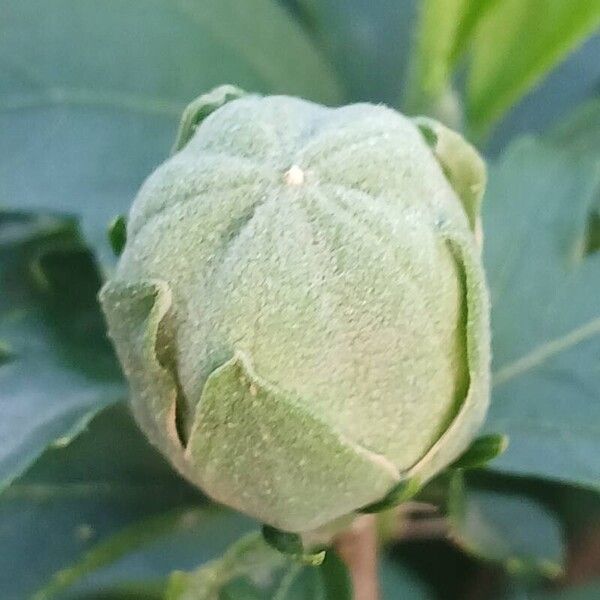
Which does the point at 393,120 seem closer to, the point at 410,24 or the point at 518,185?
the point at 518,185

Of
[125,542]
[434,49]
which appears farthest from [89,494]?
[434,49]

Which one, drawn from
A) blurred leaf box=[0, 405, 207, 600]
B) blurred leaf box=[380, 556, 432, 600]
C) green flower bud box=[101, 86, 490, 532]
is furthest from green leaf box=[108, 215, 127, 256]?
blurred leaf box=[380, 556, 432, 600]

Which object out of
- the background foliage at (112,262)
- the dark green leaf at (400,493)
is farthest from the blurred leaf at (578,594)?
the dark green leaf at (400,493)

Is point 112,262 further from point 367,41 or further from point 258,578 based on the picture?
point 367,41

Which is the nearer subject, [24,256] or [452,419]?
[452,419]

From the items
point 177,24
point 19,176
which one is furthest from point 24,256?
point 177,24

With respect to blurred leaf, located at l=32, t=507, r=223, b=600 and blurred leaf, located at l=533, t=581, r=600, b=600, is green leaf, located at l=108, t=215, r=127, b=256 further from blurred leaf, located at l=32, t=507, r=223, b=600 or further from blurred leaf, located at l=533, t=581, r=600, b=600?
blurred leaf, located at l=533, t=581, r=600, b=600
